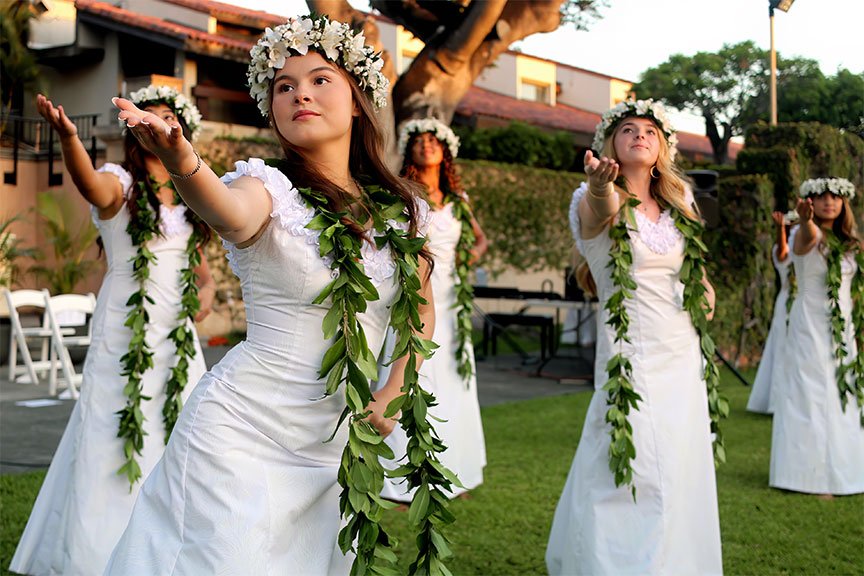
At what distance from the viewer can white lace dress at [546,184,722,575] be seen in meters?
4.20

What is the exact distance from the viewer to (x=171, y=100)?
15.5 feet

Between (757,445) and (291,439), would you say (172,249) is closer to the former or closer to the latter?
(291,439)

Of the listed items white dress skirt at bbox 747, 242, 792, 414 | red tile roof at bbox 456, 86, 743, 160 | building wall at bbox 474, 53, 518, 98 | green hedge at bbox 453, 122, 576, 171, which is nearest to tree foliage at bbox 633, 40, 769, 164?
red tile roof at bbox 456, 86, 743, 160

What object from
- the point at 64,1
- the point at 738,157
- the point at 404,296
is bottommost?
the point at 404,296

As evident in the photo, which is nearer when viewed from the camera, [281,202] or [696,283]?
[281,202]

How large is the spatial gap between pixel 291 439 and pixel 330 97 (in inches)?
36.5

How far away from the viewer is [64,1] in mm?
20688

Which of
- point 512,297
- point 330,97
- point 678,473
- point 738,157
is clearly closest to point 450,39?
point 512,297

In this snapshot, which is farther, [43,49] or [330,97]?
[43,49]

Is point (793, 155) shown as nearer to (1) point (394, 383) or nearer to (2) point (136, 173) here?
(2) point (136, 173)

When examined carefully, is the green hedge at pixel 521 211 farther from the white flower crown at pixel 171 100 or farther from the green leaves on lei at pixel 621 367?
the green leaves on lei at pixel 621 367

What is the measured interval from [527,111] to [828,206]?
20.8 m

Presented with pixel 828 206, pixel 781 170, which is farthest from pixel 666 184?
pixel 781 170

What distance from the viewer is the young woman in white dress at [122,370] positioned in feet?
13.8
